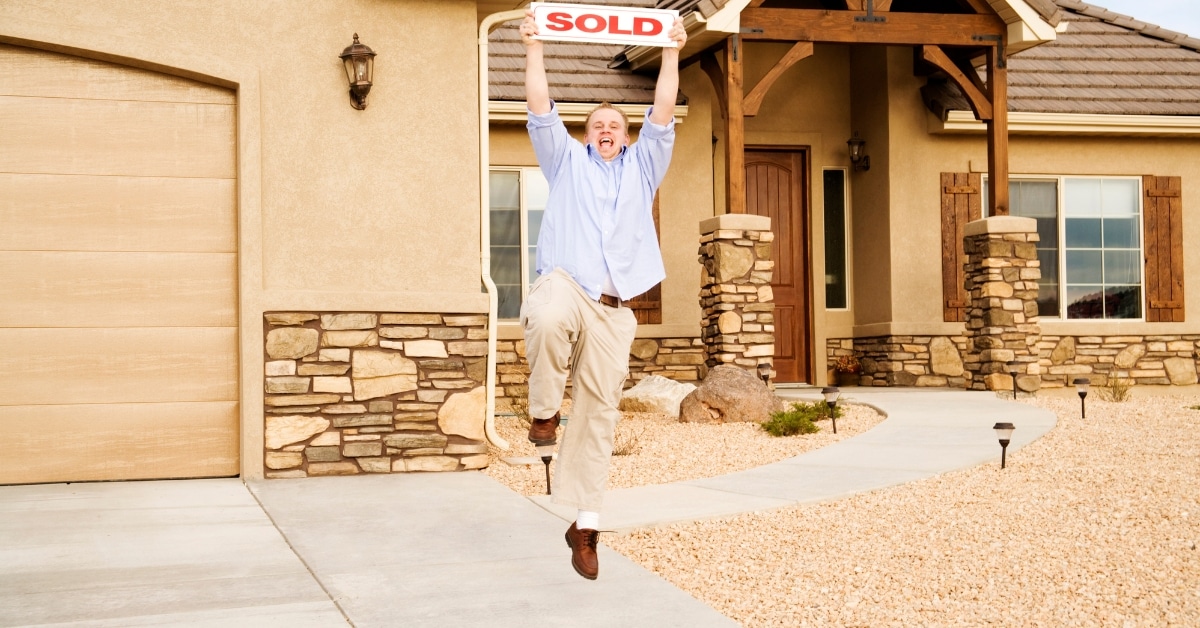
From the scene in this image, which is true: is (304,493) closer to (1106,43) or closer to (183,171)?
(183,171)

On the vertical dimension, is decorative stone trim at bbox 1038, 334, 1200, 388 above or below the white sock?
above

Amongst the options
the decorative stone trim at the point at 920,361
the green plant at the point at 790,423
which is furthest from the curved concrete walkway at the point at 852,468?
the decorative stone trim at the point at 920,361

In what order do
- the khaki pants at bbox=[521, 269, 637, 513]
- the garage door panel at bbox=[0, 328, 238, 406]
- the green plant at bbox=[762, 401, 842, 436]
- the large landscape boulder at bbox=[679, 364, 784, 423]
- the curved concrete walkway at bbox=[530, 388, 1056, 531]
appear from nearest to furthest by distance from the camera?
1. the khaki pants at bbox=[521, 269, 637, 513]
2. the curved concrete walkway at bbox=[530, 388, 1056, 531]
3. the garage door panel at bbox=[0, 328, 238, 406]
4. the green plant at bbox=[762, 401, 842, 436]
5. the large landscape boulder at bbox=[679, 364, 784, 423]

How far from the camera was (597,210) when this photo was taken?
15.4 feet

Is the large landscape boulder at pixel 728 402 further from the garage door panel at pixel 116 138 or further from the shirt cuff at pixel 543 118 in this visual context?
the shirt cuff at pixel 543 118

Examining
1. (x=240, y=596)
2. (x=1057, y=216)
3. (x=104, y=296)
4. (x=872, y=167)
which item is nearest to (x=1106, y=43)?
(x=1057, y=216)

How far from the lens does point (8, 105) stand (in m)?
7.13

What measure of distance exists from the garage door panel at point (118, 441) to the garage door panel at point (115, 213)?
981mm

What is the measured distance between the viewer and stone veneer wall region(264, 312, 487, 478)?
7.40 meters

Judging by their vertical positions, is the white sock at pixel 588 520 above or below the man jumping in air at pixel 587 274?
below

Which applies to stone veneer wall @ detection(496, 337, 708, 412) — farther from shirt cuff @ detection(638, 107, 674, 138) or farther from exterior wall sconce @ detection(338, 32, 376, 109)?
shirt cuff @ detection(638, 107, 674, 138)

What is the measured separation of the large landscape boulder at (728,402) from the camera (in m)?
9.96

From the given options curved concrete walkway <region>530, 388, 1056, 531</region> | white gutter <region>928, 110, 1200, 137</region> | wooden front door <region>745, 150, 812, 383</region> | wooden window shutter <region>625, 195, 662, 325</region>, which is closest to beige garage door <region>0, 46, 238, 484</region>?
curved concrete walkway <region>530, 388, 1056, 531</region>

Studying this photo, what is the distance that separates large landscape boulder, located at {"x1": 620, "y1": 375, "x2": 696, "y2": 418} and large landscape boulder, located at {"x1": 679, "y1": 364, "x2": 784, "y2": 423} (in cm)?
37
